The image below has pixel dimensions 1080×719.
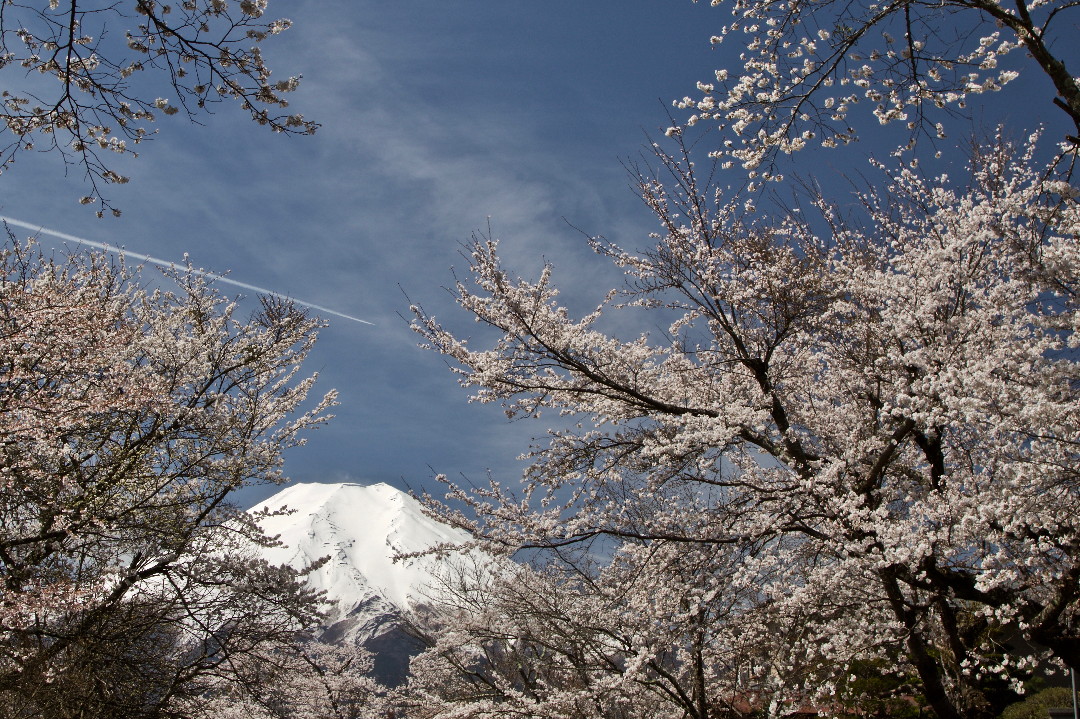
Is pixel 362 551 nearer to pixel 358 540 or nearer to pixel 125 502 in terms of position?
pixel 358 540

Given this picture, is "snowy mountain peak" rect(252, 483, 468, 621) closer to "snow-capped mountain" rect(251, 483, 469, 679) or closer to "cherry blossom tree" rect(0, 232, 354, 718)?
"snow-capped mountain" rect(251, 483, 469, 679)

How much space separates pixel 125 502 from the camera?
7.57 metres

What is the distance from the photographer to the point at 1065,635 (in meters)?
5.46

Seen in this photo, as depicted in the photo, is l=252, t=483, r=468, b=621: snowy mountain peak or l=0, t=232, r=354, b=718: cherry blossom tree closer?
l=0, t=232, r=354, b=718: cherry blossom tree

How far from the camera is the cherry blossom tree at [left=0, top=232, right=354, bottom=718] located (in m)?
6.59

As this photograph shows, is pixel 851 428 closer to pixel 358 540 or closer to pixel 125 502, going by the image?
pixel 125 502

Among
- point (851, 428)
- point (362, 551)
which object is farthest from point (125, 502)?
point (362, 551)

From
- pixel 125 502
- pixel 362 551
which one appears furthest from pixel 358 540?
pixel 125 502

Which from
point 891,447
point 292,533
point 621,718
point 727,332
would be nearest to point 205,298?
point 727,332

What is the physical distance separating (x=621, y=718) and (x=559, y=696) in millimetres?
4725

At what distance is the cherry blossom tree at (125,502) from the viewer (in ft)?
21.6

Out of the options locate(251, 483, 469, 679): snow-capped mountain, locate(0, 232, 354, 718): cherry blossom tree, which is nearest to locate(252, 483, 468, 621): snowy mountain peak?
locate(251, 483, 469, 679): snow-capped mountain

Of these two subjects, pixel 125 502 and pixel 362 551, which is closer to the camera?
pixel 125 502

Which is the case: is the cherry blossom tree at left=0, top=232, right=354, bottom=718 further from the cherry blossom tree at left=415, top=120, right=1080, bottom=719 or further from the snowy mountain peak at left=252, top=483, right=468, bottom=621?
the snowy mountain peak at left=252, top=483, right=468, bottom=621
